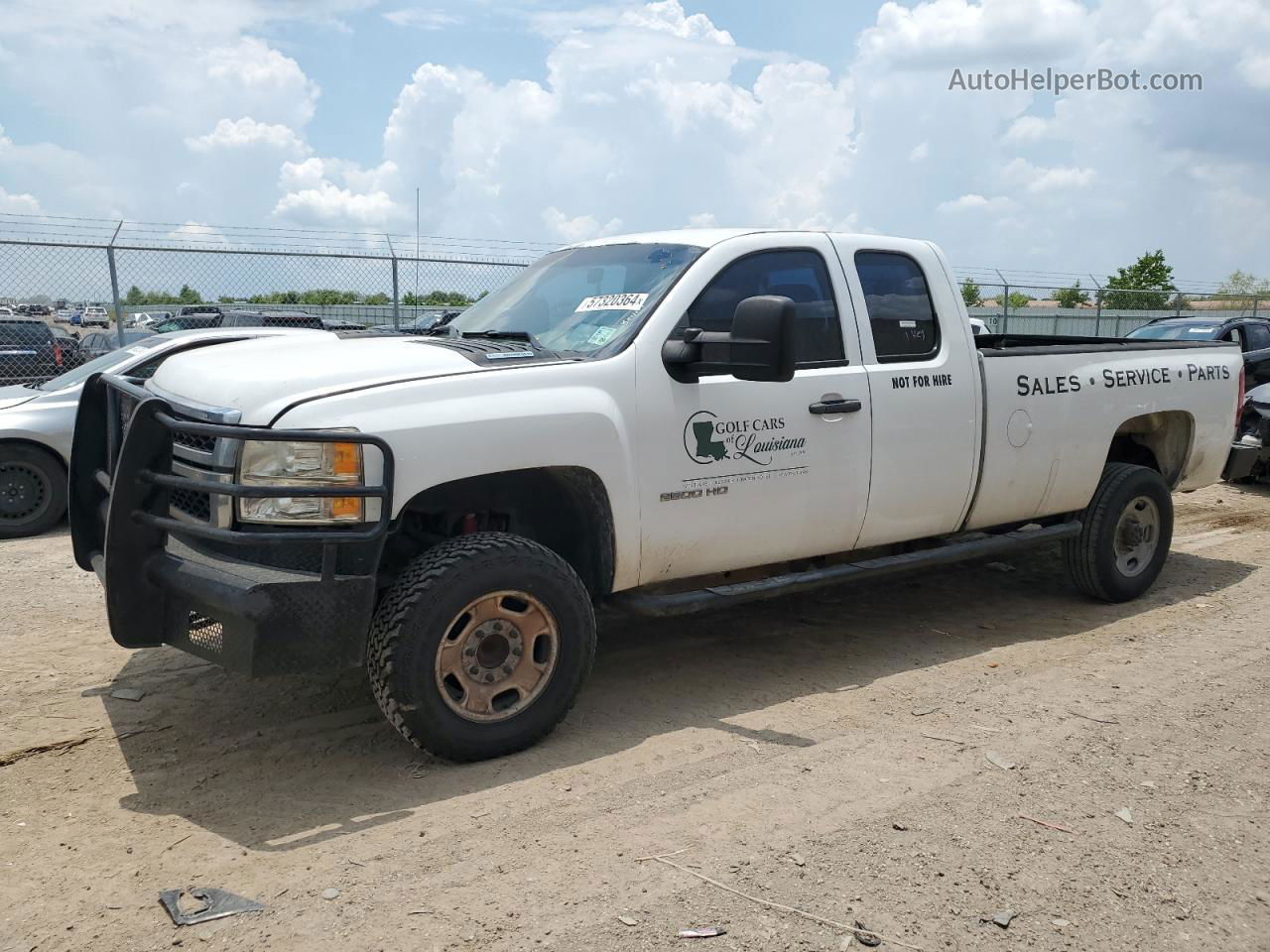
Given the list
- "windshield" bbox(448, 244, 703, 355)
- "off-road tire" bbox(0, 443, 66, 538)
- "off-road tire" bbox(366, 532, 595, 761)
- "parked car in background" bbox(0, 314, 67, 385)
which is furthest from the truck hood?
"parked car in background" bbox(0, 314, 67, 385)

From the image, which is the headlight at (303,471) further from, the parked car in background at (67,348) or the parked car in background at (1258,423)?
the parked car in background at (67,348)

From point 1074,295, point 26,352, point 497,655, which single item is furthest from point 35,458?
point 1074,295

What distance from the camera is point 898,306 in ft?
17.7

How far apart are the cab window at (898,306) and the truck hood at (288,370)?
2.10m

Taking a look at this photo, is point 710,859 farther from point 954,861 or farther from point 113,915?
point 113,915

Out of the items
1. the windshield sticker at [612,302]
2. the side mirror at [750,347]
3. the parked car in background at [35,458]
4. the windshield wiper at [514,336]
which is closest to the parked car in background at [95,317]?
the parked car in background at [35,458]

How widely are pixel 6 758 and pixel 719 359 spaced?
3146mm

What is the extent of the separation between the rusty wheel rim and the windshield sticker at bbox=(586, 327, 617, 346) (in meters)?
1.14

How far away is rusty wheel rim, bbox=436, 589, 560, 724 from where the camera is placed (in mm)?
4000

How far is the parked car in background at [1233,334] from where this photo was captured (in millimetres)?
13828

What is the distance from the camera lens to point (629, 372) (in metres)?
4.40

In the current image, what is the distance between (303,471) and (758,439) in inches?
76.0

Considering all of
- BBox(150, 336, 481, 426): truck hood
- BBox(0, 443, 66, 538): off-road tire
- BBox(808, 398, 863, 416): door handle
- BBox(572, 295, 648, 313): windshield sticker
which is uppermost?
BBox(572, 295, 648, 313): windshield sticker

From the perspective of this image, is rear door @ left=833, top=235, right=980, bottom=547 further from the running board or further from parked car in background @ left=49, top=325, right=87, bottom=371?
parked car in background @ left=49, top=325, right=87, bottom=371
